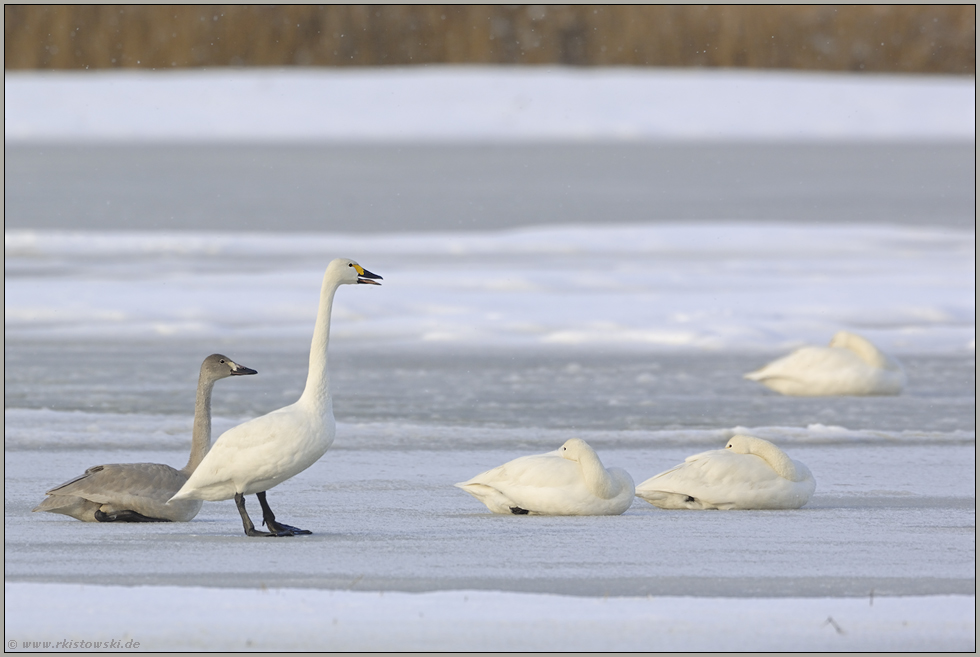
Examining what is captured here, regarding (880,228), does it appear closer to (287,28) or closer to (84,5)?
(287,28)

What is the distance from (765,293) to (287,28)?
14996 mm

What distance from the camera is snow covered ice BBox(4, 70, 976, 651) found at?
3.51 metres

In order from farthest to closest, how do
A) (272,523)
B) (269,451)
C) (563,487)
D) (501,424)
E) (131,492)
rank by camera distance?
(501,424) < (563,487) < (131,492) < (272,523) < (269,451)

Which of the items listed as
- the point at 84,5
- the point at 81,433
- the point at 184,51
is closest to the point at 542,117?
the point at 184,51

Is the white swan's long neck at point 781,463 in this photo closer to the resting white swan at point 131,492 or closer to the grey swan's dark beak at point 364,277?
the grey swan's dark beak at point 364,277

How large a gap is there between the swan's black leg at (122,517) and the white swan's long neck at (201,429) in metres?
0.19

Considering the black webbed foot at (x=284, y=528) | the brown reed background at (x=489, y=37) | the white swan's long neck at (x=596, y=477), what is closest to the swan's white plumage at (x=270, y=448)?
the black webbed foot at (x=284, y=528)

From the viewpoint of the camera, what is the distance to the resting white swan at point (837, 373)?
299 inches

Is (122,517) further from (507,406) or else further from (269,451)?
(507,406)

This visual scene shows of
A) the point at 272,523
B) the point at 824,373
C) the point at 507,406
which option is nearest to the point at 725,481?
the point at 272,523

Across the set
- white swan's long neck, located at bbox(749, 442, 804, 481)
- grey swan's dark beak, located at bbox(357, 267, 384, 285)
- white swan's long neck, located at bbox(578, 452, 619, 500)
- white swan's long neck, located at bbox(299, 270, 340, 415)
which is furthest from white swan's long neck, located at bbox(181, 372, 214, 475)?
white swan's long neck, located at bbox(749, 442, 804, 481)

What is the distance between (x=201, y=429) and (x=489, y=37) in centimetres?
2042

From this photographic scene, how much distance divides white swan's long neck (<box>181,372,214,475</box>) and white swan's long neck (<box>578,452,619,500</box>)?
1234 millimetres

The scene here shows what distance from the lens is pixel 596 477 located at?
4660 mm
